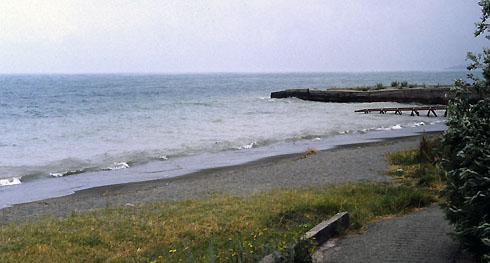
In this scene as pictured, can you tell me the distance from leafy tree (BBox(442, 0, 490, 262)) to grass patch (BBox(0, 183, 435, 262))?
2000 millimetres

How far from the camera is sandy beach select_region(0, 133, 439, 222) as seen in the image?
10.8 metres

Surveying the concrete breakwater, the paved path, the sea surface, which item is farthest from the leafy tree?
the concrete breakwater

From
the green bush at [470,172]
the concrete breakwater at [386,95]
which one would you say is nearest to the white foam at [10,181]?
the green bush at [470,172]

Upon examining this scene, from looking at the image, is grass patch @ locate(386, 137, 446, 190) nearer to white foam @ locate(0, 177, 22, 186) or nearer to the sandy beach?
the sandy beach

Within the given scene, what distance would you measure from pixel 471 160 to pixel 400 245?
1867mm

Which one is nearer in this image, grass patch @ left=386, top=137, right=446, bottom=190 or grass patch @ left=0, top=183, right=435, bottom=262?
grass patch @ left=0, top=183, right=435, bottom=262

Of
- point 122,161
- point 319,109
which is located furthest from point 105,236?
point 319,109

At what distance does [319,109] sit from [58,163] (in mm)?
26843

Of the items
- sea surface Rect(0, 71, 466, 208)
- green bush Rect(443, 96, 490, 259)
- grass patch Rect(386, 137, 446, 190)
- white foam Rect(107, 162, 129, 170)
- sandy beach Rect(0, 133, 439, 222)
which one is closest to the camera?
green bush Rect(443, 96, 490, 259)

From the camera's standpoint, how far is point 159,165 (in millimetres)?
17781

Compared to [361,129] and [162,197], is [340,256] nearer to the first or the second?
[162,197]

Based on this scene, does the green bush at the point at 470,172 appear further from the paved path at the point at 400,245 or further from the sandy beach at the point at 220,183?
the sandy beach at the point at 220,183

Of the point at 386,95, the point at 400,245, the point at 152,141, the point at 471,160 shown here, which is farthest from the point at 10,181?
the point at 386,95

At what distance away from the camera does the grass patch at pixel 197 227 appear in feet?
21.1
